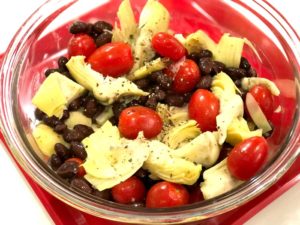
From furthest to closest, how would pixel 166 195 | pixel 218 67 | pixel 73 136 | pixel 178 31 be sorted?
pixel 178 31
pixel 218 67
pixel 73 136
pixel 166 195

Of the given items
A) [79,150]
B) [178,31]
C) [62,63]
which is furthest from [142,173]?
[178,31]

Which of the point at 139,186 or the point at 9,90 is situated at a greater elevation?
the point at 9,90

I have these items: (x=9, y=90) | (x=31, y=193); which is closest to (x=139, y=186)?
(x=31, y=193)

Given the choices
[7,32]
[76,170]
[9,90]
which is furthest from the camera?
[7,32]

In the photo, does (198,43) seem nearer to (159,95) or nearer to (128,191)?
(159,95)

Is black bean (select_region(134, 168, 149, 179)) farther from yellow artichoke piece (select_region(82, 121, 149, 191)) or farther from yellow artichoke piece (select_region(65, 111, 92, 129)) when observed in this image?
yellow artichoke piece (select_region(65, 111, 92, 129))

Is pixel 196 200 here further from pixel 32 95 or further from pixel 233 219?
pixel 32 95

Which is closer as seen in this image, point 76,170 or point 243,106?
point 76,170

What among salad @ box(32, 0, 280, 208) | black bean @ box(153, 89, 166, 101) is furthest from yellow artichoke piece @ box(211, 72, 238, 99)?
black bean @ box(153, 89, 166, 101)
